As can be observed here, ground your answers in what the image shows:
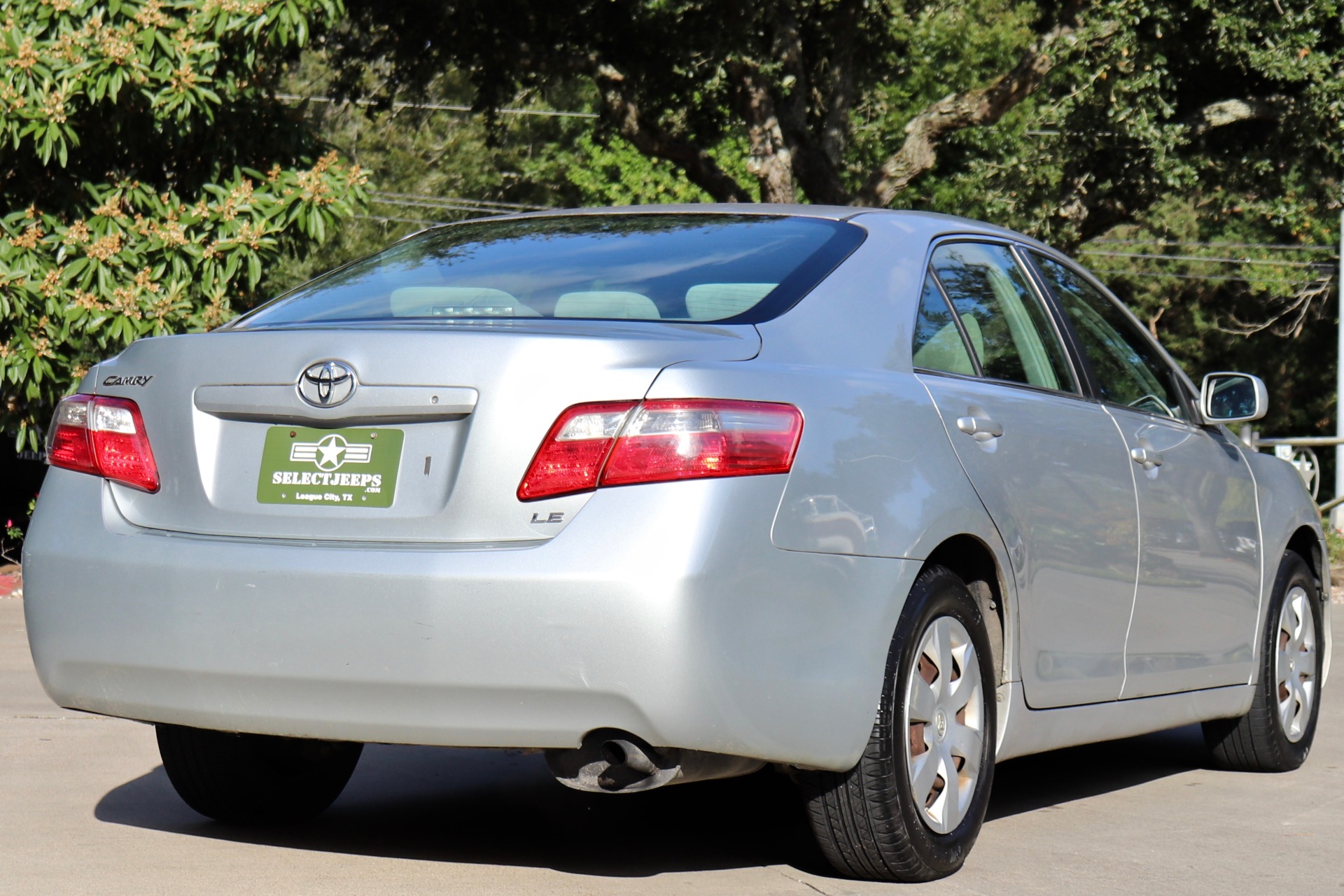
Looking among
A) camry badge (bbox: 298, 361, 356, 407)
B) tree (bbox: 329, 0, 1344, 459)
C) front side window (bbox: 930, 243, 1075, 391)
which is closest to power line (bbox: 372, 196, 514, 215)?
tree (bbox: 329, 0, 1344, 459)

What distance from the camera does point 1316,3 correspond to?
52.3ft

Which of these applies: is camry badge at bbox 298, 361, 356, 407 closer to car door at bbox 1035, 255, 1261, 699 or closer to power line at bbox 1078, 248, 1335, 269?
car door at bbox 1035, 255, 1261, 699

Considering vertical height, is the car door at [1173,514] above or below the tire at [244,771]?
above

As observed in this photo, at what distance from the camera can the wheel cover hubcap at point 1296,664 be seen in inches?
230

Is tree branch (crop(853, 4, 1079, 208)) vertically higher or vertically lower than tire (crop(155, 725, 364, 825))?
higher

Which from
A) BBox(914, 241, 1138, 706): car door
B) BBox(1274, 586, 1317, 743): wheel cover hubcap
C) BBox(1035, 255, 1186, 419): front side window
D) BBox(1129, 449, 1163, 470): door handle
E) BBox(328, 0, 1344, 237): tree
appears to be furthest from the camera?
BBox(328, 0, 1344, 237): tree

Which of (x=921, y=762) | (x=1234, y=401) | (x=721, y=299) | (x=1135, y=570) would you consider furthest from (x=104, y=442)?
(x=1234, y=401)

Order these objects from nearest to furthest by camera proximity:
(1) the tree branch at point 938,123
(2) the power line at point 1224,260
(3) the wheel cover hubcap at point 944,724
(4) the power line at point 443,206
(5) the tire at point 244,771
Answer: (3) the wheel cover hubcap at point 944,724 → (5) the tire at point 244,771 → (1) the tree branch at point 938,123 → (4) the power line at point 443,206 → (2) the power line at point 1224,260

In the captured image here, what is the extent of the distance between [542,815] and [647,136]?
49.6ft

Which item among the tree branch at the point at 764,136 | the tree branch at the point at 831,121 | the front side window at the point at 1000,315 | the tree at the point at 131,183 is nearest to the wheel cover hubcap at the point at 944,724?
the front side window at the point at 1000,315

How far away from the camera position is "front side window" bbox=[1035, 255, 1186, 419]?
199 inches

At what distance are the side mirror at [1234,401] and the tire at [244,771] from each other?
9.33 ft

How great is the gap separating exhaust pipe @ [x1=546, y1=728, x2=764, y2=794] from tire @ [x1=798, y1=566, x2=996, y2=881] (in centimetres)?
30

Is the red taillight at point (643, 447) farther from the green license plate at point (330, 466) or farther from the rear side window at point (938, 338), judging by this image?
the rear side window at point (938, 338)
